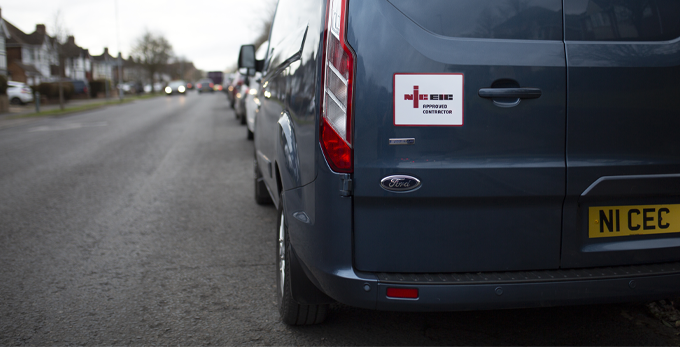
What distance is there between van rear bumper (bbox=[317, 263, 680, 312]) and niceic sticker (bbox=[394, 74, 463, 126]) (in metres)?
0.63

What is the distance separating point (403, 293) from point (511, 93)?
0.89 m

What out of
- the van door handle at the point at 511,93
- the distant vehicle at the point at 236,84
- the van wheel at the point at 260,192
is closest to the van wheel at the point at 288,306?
the van door handle at the point at 511,93

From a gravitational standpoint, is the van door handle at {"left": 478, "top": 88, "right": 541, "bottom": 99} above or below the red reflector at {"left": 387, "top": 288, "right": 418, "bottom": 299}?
above

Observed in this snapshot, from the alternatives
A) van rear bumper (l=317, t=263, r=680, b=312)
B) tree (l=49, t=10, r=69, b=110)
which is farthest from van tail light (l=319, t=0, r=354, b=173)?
tree (l=49, t=10, r=69, b=110)

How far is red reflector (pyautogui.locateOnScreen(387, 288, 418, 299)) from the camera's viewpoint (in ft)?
7.14

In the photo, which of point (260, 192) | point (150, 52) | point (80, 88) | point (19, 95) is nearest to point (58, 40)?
point (19, 95)

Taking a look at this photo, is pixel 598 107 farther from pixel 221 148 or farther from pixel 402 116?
pixel 221 148

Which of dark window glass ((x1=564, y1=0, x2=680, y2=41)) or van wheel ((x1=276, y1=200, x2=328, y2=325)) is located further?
van wheel ((x1=276, y1=200, x2=328, y2=325))

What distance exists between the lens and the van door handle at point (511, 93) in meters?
2.14

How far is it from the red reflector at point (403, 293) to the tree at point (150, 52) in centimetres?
8895

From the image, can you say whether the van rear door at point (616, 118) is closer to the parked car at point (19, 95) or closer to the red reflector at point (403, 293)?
the red reflector at point (403, 293)

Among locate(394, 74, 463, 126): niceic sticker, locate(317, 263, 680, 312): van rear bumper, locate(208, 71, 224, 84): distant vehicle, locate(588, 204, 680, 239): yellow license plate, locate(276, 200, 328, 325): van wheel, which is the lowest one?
locate(276, 200, 328, 325): van wheel

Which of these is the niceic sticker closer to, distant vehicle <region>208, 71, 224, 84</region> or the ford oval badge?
the ford oval badge

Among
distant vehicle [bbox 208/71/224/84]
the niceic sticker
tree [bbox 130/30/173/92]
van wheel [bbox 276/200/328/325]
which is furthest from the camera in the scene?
tree [bbox 130/30/173/92]
